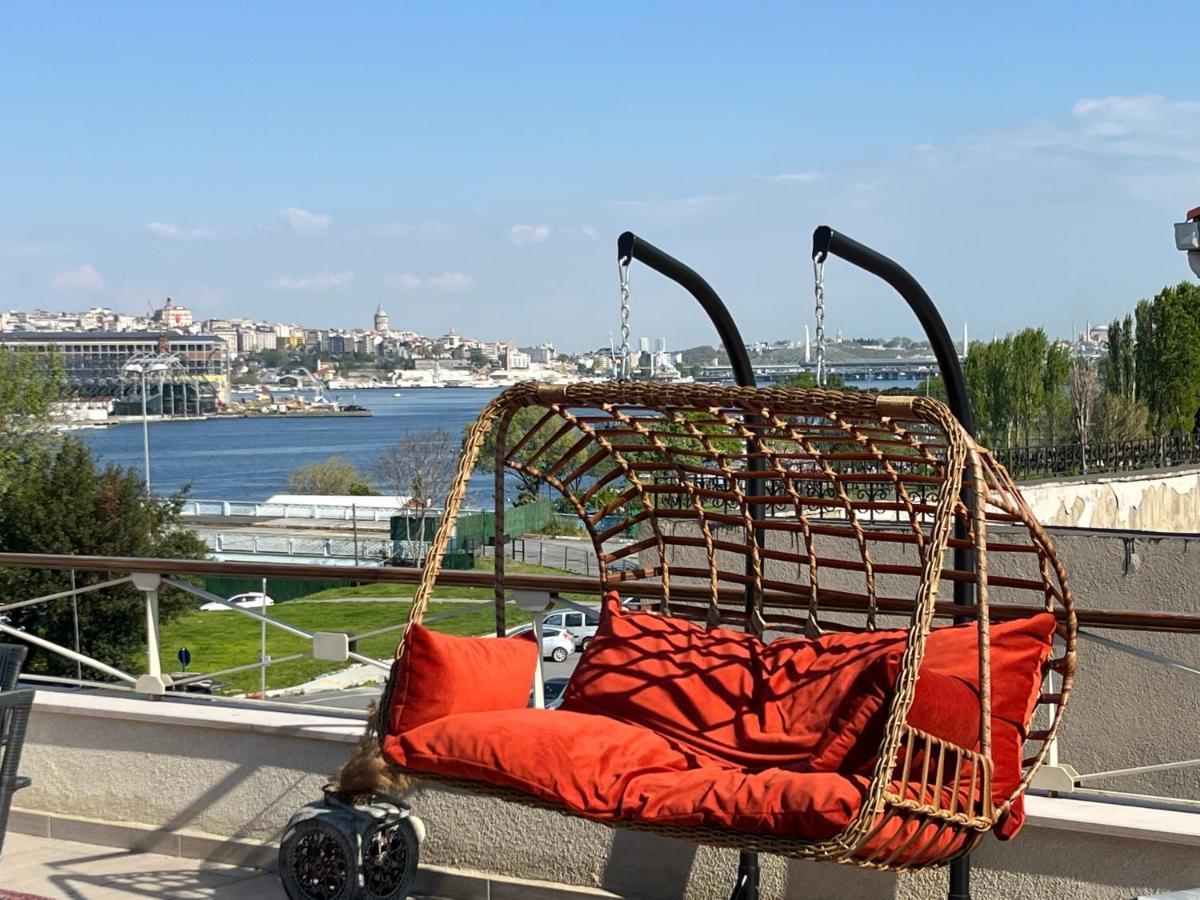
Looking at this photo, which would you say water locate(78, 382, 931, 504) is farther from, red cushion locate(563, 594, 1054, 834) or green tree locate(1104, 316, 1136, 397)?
red cushion locate(563, 594, 1054, 834)

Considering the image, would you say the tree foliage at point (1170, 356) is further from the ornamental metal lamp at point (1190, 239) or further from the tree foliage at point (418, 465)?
the tree foliage at point (418, 465)

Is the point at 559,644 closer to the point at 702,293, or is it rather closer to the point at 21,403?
the point at 702,293

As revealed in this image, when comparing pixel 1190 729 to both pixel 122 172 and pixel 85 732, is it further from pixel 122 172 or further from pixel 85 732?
pixel 122 172

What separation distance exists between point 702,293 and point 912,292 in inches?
29.1

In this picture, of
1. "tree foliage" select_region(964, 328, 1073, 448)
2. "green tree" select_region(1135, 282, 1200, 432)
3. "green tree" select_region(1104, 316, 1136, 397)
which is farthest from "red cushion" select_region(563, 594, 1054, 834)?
"tree foliage" select_region(964, 328, 1073, 448)

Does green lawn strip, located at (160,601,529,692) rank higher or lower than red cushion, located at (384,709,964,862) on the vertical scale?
lower

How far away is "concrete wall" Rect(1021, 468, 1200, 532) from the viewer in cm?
1905

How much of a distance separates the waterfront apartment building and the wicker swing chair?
9483cm

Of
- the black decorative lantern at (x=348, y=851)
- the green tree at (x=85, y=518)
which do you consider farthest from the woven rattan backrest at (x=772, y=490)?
the green tree at (x=85, y=518)

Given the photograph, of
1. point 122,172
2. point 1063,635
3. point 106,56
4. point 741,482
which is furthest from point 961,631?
point 122,172

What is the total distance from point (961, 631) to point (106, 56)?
118 feet

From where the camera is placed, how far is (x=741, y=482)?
3.84 metres

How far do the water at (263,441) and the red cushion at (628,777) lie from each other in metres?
63.8

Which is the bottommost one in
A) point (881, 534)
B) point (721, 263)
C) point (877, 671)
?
point (877, 671)
